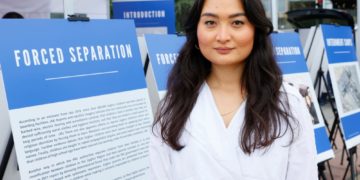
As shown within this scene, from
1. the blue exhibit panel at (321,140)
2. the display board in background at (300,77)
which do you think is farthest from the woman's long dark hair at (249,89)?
the blue exhibit panel at (321,140)

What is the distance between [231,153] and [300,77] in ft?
9.13

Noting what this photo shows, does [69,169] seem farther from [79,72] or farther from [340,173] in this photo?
[340,173]

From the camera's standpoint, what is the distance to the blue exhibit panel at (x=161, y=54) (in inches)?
118

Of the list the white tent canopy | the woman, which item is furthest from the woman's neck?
the white tent canopy

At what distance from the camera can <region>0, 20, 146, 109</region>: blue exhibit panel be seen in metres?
2.09

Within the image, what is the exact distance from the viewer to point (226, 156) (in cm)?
157

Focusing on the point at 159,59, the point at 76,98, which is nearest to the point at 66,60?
the point at 76,98

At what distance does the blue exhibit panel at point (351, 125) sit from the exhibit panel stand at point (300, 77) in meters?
0.35

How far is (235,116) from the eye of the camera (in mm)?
1628

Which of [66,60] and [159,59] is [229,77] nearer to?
[66,60]

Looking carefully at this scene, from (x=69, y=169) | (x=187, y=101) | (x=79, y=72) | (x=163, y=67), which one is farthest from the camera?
(x=163, y=67)

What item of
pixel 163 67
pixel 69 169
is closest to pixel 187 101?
pixel 69 169

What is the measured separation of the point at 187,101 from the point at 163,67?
138 cm

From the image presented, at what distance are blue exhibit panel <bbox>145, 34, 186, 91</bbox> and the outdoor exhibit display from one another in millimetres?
215
